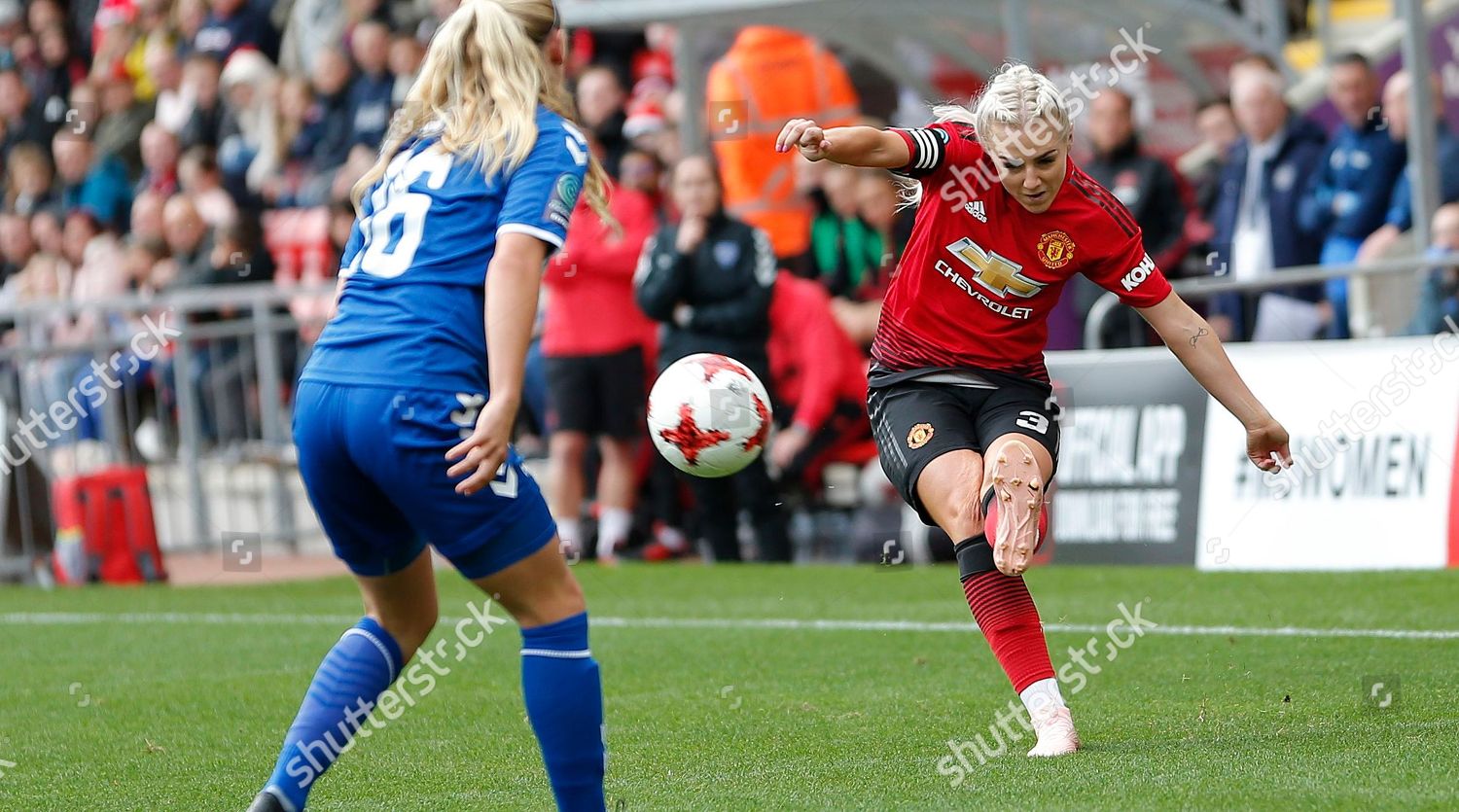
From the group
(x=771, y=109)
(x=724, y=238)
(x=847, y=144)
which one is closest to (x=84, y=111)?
(x=771, y=109)

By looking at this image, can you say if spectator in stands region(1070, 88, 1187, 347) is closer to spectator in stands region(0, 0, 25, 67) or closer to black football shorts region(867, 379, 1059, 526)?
black football shorts region(867, 379, 1059, 526)

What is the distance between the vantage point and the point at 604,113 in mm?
14445

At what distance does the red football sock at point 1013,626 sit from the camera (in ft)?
19.2

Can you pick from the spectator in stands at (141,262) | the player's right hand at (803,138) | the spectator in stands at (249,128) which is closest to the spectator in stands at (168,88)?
the spectator in stands at (249,128)

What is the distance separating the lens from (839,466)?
12.5m

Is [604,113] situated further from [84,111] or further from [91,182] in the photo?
[84,111]

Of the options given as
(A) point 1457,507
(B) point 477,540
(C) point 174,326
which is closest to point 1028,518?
(B) point 477,540

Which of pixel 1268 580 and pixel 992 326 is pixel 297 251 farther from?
pixel 992 326

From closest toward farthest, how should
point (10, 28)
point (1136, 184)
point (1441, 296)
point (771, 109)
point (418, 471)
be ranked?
1. point (418, 471)
2. point (1441, 296)
3. point (1136, 184)
4. point (771, 109)
5. point (10, 28)

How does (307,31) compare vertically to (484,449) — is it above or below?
above

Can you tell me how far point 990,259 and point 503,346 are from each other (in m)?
2.20

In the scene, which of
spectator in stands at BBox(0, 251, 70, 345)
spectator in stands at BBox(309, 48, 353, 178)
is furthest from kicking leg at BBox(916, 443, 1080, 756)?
spectator in stands at BBox(309, 48, 353, 178)

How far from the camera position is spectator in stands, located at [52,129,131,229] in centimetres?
2012

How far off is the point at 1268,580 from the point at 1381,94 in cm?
471
